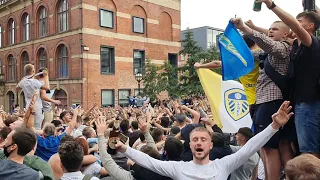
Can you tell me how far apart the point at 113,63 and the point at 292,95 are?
1011 inches

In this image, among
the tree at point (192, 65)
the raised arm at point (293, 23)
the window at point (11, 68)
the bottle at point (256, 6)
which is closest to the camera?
the raised arm at point (293, 23)

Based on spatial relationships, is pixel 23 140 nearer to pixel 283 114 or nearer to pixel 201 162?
pixel 201 162

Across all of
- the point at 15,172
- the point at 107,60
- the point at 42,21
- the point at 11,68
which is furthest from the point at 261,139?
the point at 11,68

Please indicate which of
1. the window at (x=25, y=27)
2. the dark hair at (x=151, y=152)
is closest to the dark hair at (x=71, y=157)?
the dark hair at (x=151, y=152)

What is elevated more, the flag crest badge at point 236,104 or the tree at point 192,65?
the tree at point 192,65

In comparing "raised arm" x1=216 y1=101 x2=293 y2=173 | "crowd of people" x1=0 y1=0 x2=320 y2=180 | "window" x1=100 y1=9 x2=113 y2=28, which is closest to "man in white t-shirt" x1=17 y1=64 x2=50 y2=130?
"crowd of people" x1=0 y1=0 x2=320 y2=180

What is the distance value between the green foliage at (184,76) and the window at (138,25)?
384 cm

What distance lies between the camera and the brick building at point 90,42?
26.8 metres

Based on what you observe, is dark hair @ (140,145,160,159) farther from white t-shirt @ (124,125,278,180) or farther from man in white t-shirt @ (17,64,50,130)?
man in white t-shirt @ (17,64,50,130)

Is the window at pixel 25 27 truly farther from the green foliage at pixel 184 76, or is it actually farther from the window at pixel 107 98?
the green foliage at pixel 184 76

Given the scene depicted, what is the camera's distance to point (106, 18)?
2811cm

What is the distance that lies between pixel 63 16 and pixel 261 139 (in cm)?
2715

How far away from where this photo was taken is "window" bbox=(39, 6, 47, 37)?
30.2 metres

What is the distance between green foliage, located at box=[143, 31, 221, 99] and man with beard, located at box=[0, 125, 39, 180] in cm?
2234
